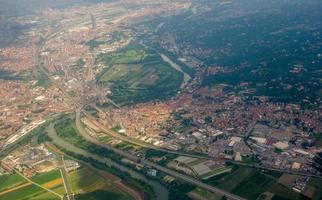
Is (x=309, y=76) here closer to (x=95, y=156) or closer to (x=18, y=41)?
(x=95, y=156)

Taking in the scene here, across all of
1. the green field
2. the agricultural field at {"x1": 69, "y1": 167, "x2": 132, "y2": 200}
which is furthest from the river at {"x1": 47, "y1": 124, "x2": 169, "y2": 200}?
the green field

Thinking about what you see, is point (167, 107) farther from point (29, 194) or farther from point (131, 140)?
point (29, 194)

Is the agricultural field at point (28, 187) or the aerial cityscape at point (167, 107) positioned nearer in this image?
the agricultural field at point (28, 187)

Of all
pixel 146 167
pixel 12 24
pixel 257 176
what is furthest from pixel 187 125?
pixel 12 24

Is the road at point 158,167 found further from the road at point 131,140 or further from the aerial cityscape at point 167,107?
the road at point 131,140

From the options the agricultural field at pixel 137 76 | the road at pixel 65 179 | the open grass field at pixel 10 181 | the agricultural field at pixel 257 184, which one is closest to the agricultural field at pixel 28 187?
the open grass field at pixel 10 181

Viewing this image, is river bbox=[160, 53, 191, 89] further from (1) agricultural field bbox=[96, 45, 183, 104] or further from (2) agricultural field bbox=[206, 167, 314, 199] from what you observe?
(2) agricultural field bbox=[206, 167, 314, 199]
